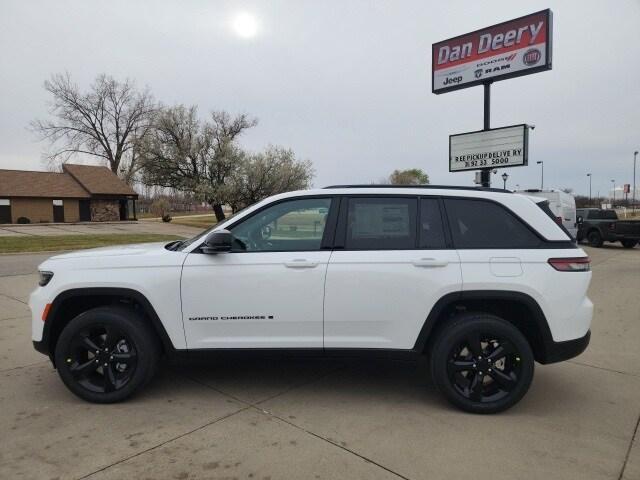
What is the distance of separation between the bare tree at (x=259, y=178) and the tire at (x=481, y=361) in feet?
104

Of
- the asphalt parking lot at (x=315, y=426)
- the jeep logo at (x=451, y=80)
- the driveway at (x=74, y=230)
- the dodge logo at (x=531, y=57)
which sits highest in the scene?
the dodge logo at (x=531, y=57)

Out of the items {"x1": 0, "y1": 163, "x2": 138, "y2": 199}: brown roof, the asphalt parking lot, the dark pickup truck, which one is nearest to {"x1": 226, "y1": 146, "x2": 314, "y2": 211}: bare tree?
{"x1": 0, "y1": 163, "x2": 138, "y2": 199}: brown roof

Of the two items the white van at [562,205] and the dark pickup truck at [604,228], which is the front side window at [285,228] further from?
the dark pickup truck at [604,228]

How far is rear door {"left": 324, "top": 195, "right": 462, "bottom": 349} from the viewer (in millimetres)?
3404

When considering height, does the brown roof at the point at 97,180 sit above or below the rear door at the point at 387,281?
above

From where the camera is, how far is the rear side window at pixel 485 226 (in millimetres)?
3484

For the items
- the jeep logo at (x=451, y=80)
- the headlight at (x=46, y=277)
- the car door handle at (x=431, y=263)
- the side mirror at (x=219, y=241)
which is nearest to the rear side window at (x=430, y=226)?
the car door handle at (x=431, y=263)

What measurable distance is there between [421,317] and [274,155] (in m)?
35.2

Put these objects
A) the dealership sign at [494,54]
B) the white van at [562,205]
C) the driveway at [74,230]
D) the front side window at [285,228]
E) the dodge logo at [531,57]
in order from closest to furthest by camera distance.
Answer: the front side window at [285,228]
the dealership sign at [494,54]
the dodge logo at [531,57]
the white van at [562,205]
the driveway at [74,230]

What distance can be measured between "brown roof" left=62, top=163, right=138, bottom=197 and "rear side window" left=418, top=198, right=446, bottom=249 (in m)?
39.2

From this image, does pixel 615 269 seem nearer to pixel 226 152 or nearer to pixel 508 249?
pixel 508 249

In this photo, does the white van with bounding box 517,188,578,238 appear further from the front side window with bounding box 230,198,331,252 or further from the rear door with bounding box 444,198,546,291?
the front side window with bounding box 230,198,331,252

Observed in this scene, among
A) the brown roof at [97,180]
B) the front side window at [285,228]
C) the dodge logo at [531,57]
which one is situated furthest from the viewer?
the brown roof at [97,180]

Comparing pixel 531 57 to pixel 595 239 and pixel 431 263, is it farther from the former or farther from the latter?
pixel 431 263
